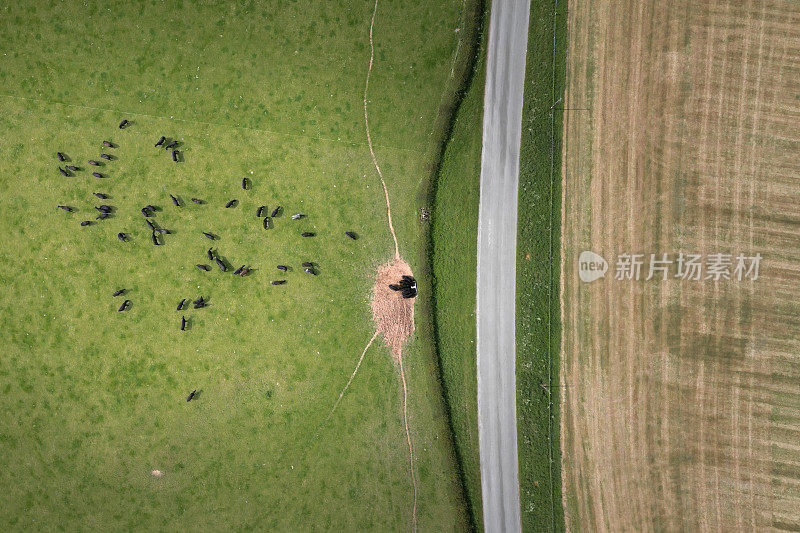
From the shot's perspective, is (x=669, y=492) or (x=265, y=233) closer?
(x=669, y=492)

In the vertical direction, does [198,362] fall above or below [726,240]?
below

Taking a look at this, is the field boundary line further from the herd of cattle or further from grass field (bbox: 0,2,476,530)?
the herd of cattle

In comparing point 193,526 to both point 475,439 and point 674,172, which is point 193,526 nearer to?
point 475,439

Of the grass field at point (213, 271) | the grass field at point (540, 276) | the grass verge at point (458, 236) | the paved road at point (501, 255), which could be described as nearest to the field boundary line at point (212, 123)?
the grass field at point (213, 271)

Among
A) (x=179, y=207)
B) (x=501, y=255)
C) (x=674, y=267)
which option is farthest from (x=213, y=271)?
(x=674, y=267)

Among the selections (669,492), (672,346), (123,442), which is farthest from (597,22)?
(123,442)

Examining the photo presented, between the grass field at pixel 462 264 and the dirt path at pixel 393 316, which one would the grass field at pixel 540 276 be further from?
the dirt path at pixel 393 316
